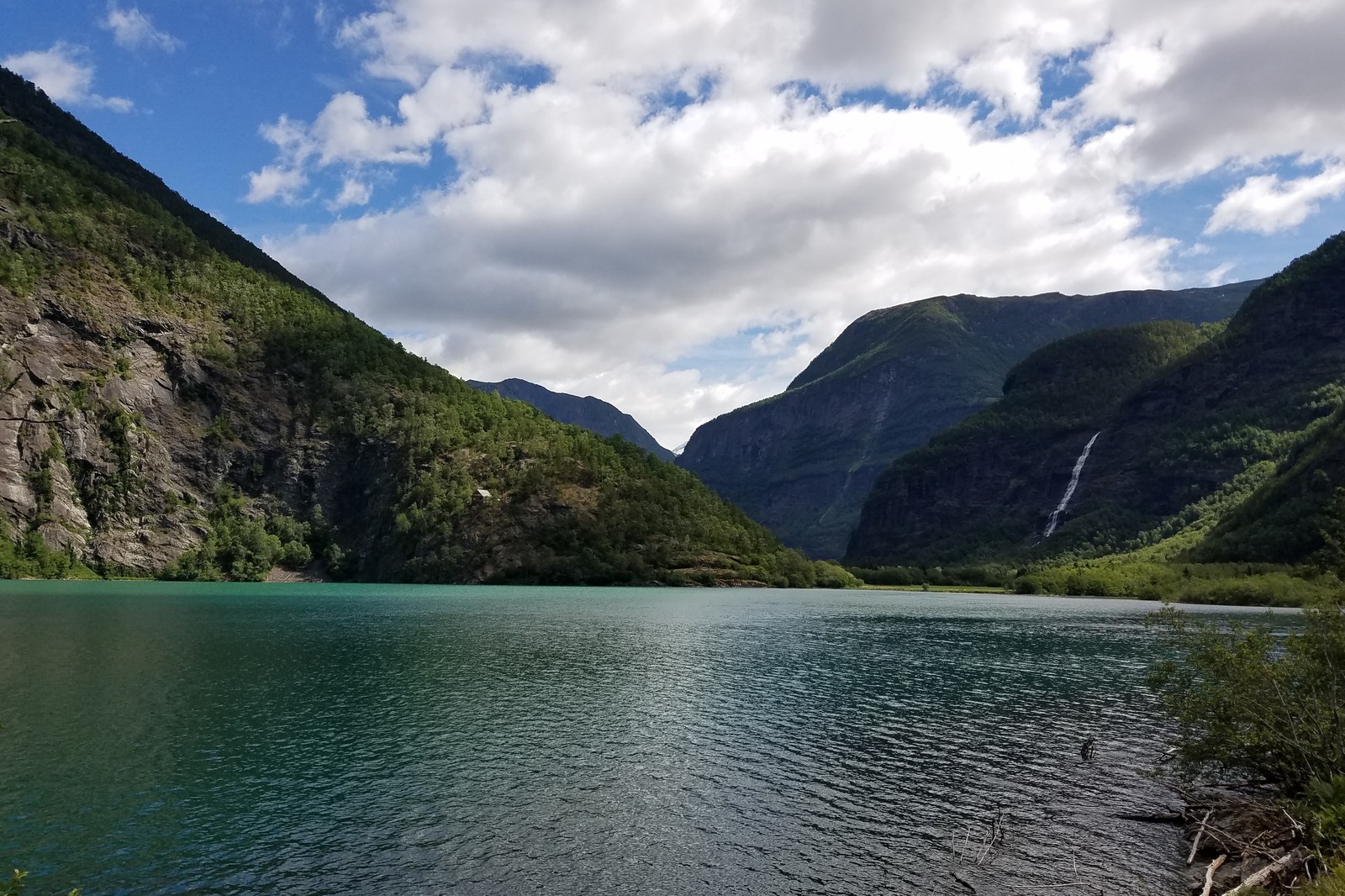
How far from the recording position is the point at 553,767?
3556cm

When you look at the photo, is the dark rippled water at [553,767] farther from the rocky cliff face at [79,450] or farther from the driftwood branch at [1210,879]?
the rocky cliff face at [79,450]

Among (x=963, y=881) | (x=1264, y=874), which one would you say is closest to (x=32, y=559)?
(x=963, y=881)

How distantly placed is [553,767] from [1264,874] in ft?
84.4

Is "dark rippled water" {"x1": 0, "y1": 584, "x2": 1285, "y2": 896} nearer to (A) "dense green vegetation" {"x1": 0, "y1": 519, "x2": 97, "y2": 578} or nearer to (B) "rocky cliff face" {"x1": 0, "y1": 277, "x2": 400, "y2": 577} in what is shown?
(A) "dense green vegetation" {"x1": 0, "y1": 519, "x2": 97, "y2": 578}

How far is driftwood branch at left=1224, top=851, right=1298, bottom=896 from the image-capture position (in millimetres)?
20625

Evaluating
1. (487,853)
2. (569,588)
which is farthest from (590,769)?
(569,588)

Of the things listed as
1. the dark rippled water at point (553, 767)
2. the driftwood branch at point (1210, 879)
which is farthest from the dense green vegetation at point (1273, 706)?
the driftwood branch at point (1210, 879)

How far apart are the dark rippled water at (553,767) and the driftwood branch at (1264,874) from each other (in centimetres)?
317

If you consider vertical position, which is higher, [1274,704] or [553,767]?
[1274,704]

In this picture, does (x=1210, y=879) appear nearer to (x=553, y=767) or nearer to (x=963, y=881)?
(x=963, y=881)

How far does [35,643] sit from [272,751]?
41381 millimetres

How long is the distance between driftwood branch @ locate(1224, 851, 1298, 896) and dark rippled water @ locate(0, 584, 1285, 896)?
10.4 ft

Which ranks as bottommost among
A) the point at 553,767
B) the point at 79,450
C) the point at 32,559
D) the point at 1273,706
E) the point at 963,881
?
the point at 963,881

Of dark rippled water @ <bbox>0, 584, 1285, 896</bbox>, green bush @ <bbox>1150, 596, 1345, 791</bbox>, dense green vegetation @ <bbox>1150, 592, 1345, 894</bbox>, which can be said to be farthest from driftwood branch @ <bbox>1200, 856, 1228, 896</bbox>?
green bush @ <bbox>1150, 596, 1345, 791</bbox>
